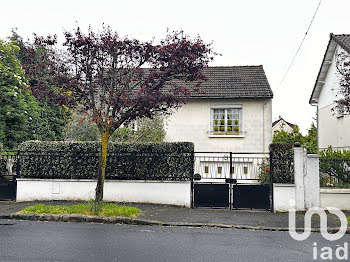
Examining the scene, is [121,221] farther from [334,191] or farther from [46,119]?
[46,119]

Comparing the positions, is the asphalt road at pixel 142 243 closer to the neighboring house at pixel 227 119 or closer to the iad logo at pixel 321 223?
the iad logo at pixel 321 223

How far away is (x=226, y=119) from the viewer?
55.6 ft

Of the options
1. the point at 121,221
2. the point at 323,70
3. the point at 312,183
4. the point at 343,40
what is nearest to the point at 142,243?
the point at 121,221

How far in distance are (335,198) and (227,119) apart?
299 inches

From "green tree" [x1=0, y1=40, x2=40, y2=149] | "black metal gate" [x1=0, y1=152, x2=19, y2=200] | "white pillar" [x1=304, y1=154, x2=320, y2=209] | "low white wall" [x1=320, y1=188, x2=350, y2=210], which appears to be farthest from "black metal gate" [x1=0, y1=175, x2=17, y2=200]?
"low white wall" [x1=320, y1=188, x2=350, y2=210]

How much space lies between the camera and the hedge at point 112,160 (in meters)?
11.0

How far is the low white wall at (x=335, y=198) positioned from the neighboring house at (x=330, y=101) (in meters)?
7.33

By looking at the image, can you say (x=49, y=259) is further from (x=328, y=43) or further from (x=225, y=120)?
(x=328, y=43)

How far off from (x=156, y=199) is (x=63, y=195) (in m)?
3.33

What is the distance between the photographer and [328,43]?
61.7 ft

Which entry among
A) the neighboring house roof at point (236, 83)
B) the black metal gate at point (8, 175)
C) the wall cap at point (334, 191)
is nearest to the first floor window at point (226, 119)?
the neighboring house roof at point (236, 83)

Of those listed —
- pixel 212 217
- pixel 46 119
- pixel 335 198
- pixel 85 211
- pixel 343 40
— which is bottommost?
pixel 212 217

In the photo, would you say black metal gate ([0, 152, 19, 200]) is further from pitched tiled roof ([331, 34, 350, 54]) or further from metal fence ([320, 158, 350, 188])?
pitched tiled roof ([331, 34, 350, 54])

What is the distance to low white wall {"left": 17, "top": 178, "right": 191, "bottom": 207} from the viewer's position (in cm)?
1073
